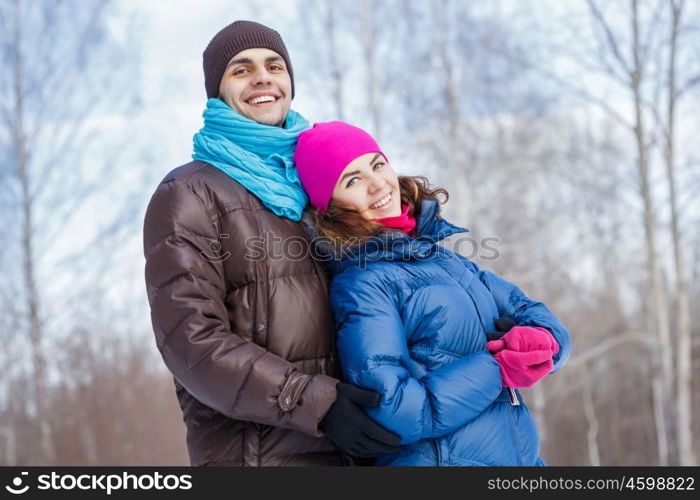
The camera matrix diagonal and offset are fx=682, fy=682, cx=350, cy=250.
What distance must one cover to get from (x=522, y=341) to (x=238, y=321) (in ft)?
3.07

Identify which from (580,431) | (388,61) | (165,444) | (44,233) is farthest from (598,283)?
(44,233)

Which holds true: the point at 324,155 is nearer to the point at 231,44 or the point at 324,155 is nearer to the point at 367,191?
the point at 367,191

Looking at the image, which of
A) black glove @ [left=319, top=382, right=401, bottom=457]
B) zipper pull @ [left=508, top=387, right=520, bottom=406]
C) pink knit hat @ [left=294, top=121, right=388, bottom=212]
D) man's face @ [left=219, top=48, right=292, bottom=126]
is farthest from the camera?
man's face @ [left=219, top=48, right=292, bottom=126]

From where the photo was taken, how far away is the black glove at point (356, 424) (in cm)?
203

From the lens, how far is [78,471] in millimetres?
2490

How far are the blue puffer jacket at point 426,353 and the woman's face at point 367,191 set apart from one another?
18 cm

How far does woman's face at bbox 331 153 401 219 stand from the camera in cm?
247

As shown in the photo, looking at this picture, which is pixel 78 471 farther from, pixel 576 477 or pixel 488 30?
pixel 488 30

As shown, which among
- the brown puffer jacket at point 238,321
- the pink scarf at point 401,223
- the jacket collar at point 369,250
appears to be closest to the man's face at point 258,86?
the brown puffer jacket at point 238,321

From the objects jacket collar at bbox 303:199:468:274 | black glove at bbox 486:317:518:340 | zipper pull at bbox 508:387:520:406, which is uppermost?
jacket collar at bbox 303:199:468:274

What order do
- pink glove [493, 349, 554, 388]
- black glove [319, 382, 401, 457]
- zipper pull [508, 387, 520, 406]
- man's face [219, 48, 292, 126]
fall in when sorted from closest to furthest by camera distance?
black glove [319, 382, 401, 457] < pink glove [493, 349, 554, 388] < zipper pull [508, 387, 520, 406] < man's face [219, 48, 292, 126]

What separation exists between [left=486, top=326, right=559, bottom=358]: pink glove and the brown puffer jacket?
1.80ft

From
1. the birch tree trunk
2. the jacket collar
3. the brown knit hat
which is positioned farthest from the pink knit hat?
the birch tree trunk

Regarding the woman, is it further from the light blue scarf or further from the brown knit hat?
the brown knit hat
